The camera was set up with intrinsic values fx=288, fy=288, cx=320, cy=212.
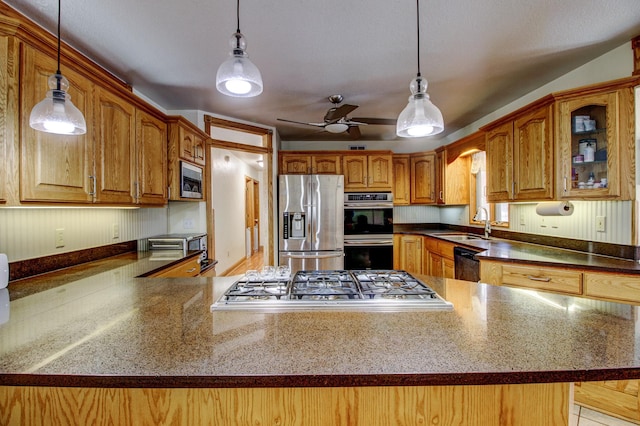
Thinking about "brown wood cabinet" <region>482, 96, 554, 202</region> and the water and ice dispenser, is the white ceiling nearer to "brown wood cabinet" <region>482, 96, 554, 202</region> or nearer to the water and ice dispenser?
"brown wood cabinet" <region>482, 96, 554, 202</region>

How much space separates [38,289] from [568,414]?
2.17 metres

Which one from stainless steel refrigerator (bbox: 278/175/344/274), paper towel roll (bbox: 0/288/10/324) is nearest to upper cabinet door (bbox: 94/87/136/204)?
paper towel roll (bbox: 0/288/10/324)

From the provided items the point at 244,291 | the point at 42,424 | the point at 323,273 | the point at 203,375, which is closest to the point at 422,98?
the point at 323,273

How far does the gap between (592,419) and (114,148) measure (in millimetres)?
3438

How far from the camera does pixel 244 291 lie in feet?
3.92

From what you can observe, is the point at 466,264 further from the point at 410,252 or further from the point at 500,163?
the point at 410,252

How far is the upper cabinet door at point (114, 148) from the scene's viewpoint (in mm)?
1812

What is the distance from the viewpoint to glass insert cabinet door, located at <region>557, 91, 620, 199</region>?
1.98m

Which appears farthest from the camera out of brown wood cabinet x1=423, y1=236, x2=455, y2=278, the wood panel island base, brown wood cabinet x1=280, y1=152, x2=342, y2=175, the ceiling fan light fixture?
brown wood cabinet x1=280, y1=152, x2=342, y2=175

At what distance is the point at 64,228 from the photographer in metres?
1.91

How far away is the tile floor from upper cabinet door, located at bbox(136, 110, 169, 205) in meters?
3.22

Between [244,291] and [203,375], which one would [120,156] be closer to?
[244,291]

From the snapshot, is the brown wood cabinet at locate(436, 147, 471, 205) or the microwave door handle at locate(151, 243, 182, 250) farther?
the brown wood cabinet at locate(436, 147, 471, 205)

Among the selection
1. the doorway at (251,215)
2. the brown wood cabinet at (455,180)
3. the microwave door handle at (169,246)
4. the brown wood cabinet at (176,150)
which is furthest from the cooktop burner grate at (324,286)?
the doorway at (251,215)
